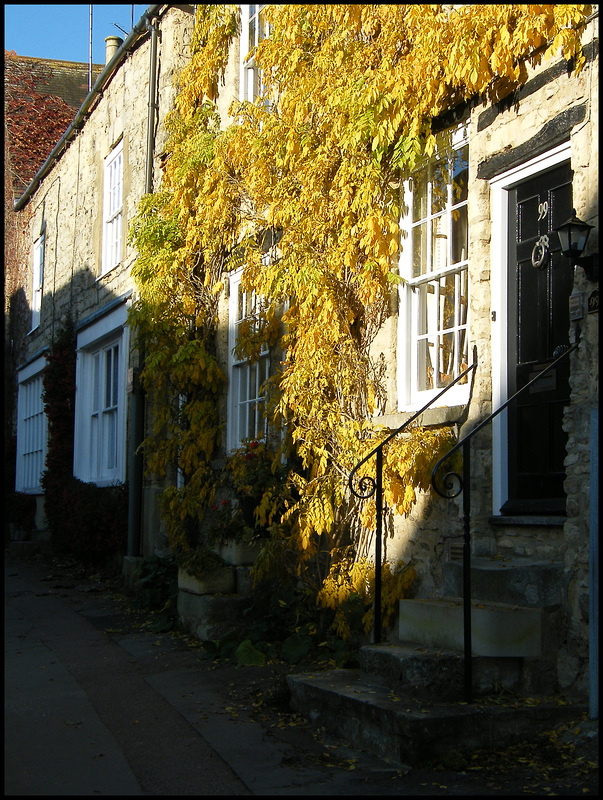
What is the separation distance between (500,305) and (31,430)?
1501 centimetres

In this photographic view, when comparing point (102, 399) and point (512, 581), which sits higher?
point (102, 399)

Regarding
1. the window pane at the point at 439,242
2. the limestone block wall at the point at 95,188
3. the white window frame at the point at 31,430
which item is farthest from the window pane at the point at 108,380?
the window pane at the point at 439,242

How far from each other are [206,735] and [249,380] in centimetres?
491

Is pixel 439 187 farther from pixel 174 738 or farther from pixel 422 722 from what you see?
pixel 174 738

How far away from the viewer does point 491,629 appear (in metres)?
5.18

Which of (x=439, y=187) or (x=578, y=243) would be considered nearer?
(x=578, y=243)

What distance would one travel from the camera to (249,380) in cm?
974

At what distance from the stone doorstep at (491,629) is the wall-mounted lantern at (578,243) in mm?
1986

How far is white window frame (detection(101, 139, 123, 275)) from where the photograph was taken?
13.9 meters

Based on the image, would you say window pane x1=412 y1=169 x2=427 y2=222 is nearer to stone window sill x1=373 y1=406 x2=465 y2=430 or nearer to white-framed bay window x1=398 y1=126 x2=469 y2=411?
white-framed bay window x1=398 y1=126 x2=469 y2=411

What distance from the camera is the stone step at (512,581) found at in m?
5.25

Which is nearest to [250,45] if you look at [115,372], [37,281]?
[115,372]

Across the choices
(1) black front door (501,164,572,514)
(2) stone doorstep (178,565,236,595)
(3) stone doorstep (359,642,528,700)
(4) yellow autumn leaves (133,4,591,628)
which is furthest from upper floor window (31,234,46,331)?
(3) stone doorstep (359,642,528,700)

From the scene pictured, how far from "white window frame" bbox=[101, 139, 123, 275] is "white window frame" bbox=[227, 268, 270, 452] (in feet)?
14.3
